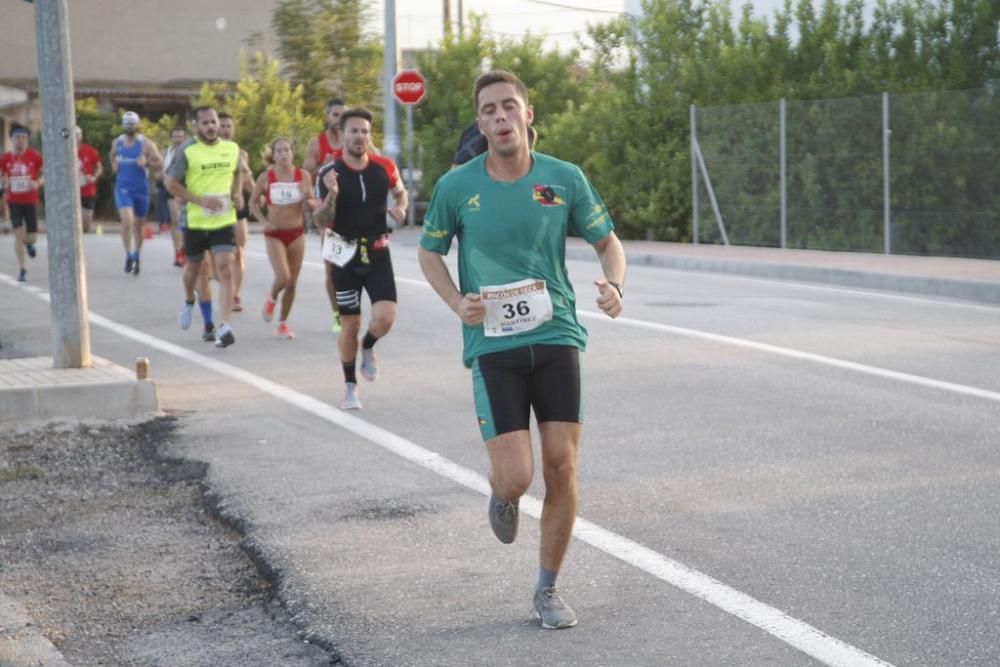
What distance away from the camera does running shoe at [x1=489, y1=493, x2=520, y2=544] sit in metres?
5.77

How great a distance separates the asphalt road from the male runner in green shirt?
1.40 ft

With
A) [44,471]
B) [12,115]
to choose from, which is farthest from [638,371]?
[12,115]

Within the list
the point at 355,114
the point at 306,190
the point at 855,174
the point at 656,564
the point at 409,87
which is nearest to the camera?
the point at 656,564

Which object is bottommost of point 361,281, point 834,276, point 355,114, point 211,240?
point 834,276

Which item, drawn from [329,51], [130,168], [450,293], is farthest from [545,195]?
[329,51]

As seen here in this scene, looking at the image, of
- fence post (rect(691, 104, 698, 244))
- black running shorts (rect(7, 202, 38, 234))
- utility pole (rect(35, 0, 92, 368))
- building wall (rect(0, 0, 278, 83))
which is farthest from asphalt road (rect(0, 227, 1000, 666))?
building wall (rect(0, 0, 278, 83))

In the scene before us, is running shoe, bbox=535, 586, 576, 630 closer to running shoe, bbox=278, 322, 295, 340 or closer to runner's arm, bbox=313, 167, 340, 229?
runner's arm, bbox=313, 167, 340, 229

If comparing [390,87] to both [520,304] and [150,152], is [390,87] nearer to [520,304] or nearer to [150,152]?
[150,152]

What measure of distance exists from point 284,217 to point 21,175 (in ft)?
26.0

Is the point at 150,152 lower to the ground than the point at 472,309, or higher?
higher

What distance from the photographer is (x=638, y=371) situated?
11.6 meters

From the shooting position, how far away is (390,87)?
31.5m

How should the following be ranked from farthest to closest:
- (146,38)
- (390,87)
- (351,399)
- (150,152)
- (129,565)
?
(146,38) < (390,87) < (150,152) < (351,399) < (129,565)

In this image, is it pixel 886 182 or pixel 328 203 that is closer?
pixel 328 203
